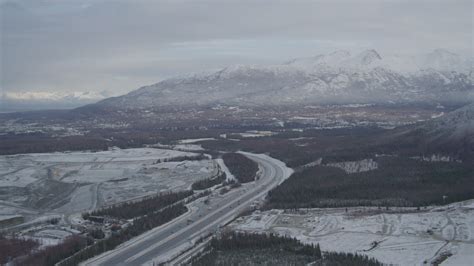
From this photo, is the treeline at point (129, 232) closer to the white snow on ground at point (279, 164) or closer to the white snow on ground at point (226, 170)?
the white snow on ground at point (226, 170)

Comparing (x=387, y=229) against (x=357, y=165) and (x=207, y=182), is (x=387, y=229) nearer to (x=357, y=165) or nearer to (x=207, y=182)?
(x=207, y=182)

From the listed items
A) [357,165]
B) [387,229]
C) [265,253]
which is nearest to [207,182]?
[357,165]

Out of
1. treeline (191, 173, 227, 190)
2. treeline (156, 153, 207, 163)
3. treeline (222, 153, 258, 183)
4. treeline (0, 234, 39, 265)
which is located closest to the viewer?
treeline (0, 234, 39, 265)

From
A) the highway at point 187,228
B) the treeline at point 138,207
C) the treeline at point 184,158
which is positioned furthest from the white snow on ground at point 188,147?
the treeline at point 138,207

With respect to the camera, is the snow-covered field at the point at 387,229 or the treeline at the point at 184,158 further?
the treeline at the point at 184,158

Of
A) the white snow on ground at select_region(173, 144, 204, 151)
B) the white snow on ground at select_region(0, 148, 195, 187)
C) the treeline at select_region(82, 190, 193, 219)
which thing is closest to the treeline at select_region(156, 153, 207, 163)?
the white snow on ground at select_region(0, 148, 195, 187)

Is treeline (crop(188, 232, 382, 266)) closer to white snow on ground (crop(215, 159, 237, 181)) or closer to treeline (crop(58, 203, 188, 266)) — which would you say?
treeline (crop(58, 203, 188, 266))
